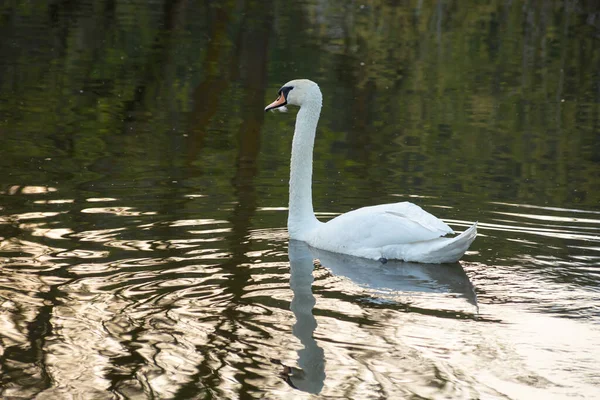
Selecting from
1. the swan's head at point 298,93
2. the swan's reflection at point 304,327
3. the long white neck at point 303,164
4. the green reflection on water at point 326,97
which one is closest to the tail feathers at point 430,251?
the swan's reflection at point 304,327

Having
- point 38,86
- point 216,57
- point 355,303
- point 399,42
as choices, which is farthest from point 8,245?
point 399,42

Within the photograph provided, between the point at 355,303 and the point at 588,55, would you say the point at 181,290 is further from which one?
the point at 588,55

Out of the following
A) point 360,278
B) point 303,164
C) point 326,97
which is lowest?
point 360,278

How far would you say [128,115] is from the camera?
16.0 metres

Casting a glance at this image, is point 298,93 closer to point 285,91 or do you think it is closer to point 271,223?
point 285,91

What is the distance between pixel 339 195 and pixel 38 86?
27.1 feet

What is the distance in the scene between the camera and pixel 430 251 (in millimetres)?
8430

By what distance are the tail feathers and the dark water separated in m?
0.10

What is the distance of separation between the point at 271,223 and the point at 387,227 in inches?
65.2

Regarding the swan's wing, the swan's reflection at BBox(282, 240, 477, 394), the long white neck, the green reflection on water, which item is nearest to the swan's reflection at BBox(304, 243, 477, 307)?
the swan's reflection at BBox(282, 240, 477, 394)

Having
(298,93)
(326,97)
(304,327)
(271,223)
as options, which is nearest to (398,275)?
(304,327)

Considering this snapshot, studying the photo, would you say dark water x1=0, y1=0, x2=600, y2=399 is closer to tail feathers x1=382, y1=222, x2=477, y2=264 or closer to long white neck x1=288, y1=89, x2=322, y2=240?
tail feathers x1=382, y1=222, x2=477, y2=264

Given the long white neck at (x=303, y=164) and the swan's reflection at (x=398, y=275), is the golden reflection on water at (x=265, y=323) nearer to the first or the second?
the swan's reflection at (x=398, y=275)

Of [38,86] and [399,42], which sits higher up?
[399,42]
